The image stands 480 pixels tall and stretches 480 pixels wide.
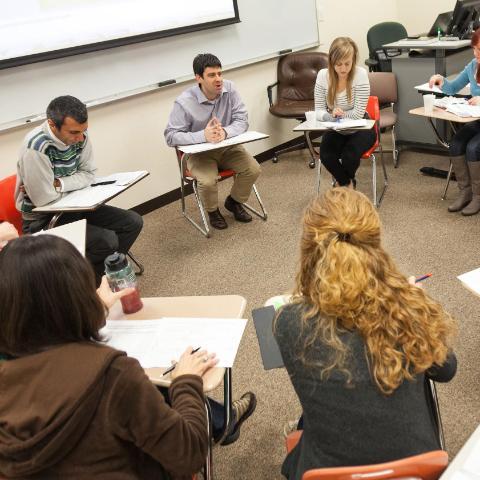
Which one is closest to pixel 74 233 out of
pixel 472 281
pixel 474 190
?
pixel 472 281

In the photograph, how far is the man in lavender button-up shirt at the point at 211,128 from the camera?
3486 millimetres

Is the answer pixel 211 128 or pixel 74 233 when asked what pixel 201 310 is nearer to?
pixel 74 233

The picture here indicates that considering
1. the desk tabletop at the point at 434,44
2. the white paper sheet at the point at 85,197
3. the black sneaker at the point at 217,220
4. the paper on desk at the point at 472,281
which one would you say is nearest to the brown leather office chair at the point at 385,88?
the desk tabletop at the point at 434,44

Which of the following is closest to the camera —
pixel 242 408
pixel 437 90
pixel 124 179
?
pixel 242 408

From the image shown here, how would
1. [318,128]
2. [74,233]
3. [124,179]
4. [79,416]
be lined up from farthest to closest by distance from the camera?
[318,128] → [124,179] → [74,233] → [79,416]

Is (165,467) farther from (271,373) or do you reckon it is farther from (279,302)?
(271,373)

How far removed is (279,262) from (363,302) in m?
2.17

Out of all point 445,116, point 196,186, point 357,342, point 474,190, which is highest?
point 357,342

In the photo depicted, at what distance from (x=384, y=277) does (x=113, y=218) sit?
2.30 metres

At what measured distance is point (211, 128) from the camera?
136 inches

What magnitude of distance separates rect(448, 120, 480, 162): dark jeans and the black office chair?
1.78 m

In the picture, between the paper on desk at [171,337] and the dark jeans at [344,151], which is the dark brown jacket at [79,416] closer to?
the paper on desk at [171,337]

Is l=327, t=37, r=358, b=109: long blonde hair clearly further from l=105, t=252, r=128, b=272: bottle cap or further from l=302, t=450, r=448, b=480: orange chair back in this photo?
l=302, t=450, r=448, b=480: orange chair back

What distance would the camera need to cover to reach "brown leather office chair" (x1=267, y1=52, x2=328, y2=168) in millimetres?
4758
